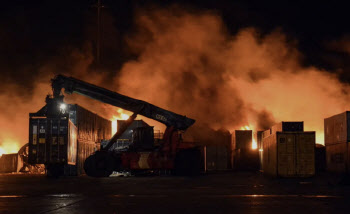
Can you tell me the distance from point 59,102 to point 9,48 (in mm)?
28795

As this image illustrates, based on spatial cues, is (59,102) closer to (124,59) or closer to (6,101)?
(6,101)

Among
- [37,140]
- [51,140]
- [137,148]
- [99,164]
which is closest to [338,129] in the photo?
[137,148]

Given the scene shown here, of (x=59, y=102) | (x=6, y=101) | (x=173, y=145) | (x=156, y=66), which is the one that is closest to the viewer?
(x=59, y=102)

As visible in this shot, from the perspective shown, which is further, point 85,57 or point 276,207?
point 85,57

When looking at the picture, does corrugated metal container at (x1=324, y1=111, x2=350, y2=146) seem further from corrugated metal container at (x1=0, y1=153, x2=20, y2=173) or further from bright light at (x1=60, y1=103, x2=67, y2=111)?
Answer: corrugated metal container at (x1=0, y1=153, x2=20, y2=173)

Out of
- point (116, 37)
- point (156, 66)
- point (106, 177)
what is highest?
point (116, 37)

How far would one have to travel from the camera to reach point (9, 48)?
52656mm

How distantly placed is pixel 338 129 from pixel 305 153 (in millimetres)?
3976

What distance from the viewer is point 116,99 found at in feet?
93.5

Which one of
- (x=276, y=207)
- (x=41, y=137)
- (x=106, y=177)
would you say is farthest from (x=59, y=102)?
(x=276, y=207)

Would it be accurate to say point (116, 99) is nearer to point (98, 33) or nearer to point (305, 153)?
point (305, 153)

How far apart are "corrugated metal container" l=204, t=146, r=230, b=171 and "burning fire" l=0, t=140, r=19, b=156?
16697mm

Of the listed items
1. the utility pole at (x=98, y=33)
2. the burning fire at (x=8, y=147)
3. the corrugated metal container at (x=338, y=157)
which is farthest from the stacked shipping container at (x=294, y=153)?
the utility pole at (x=98, y=33)

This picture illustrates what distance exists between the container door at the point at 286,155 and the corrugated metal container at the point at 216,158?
13761 millimetres
